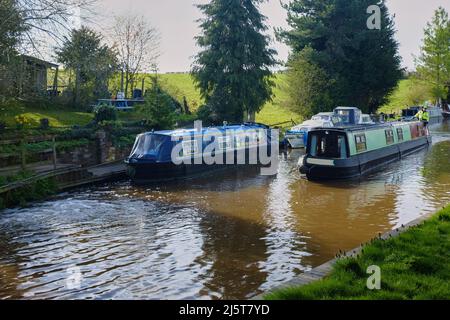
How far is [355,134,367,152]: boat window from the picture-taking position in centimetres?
1959

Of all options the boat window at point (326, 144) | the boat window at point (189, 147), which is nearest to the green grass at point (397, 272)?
the boat window at point (326, 144)

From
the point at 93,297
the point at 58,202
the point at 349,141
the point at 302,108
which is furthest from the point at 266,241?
the point at 302,108

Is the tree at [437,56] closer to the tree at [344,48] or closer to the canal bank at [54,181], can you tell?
the tree at [344,48]

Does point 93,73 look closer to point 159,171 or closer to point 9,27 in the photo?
point 159,171

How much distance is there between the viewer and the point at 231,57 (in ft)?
99.7

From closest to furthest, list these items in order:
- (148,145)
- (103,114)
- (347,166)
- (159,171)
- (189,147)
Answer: (159,171) → (148,145) → (347,166) → (189,147) → (103,114)

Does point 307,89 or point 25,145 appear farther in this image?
A: point 307,89

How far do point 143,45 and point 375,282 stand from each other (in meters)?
36.2

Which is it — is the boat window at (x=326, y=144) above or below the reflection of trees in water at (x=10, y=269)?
above

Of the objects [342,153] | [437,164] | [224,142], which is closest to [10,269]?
[342,153]

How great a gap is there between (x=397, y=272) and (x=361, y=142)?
46.4ft

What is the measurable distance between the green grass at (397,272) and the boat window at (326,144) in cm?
1028

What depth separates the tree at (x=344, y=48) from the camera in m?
38.9
